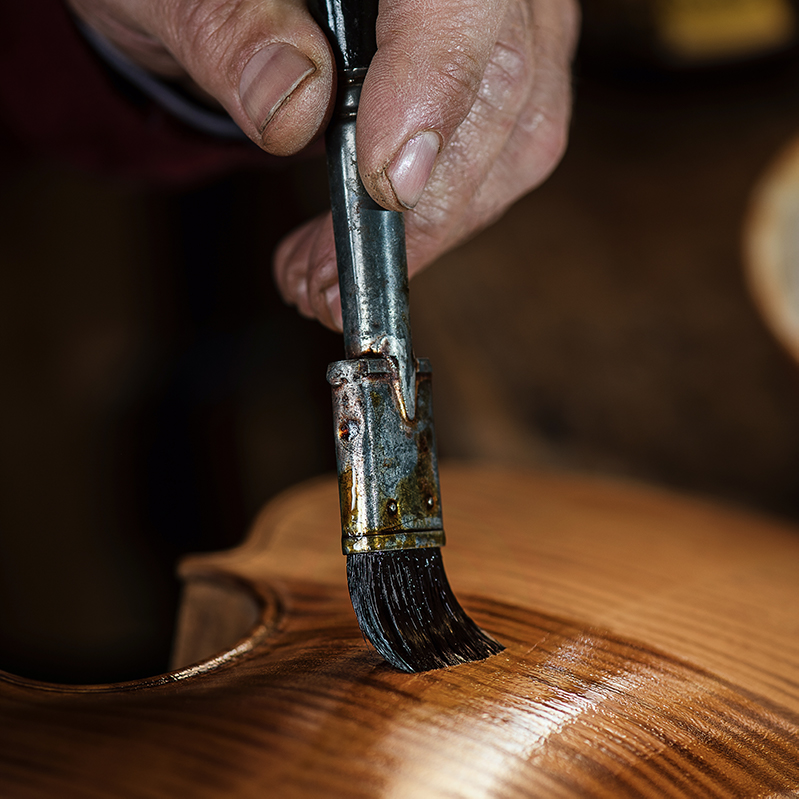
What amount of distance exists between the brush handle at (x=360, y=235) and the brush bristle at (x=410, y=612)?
0.30 ft

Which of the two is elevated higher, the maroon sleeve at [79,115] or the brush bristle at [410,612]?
the maroon sleeve at [79,115]

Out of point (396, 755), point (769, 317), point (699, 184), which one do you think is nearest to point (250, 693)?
point (396, 755)

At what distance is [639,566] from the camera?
684mm

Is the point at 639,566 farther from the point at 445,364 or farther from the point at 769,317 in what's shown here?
the point at 445,364

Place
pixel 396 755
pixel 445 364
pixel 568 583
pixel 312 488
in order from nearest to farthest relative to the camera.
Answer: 1. pixel 396 755
2. pixel 568 583
3. pixel 312 488
4. pixel 445 364

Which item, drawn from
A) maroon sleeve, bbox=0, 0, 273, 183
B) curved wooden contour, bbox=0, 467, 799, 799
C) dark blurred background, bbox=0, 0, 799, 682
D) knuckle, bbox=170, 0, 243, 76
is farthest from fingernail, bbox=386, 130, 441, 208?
dark blurred background, bbox=0, 0, 799, 682

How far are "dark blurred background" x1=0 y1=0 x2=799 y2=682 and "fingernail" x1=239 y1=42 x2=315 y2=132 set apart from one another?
869 millimetres

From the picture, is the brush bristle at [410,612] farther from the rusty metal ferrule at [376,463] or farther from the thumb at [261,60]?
the thumb at [261,60]

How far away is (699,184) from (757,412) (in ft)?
1.19

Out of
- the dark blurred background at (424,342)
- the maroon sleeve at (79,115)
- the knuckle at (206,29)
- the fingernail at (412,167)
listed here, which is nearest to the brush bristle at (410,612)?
the fingernail at (412,167)

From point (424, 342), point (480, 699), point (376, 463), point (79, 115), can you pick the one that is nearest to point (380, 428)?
point (376, 463)

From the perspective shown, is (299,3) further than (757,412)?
No

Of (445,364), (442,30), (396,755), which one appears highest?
(442,30)

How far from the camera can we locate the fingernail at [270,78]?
1.50 ft
